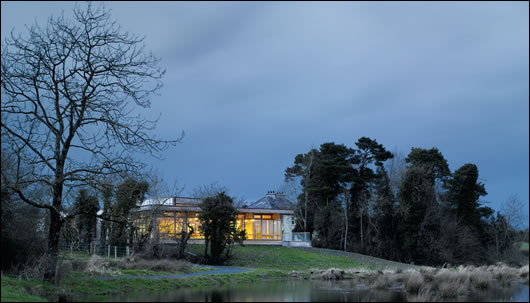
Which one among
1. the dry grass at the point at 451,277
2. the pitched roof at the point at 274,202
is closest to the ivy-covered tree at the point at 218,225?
the dry grass at the point at 451,277

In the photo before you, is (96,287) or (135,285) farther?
(135,285)

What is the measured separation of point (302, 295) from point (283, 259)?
1559 cm

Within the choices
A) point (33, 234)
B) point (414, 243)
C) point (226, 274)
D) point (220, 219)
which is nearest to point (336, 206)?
point (414, 243)

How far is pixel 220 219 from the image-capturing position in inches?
1155

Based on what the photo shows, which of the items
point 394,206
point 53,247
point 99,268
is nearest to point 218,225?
point 99,268

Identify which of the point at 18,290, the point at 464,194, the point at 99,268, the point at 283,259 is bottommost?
the point at 283,259

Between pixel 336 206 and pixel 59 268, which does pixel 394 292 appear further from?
pixel 336 206

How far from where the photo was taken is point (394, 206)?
41844 millimetres

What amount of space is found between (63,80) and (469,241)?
106 ft

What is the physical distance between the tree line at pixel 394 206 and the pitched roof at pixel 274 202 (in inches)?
134

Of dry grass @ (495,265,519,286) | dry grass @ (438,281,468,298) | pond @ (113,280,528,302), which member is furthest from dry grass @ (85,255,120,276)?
dry grass @ (495,265,519,286)

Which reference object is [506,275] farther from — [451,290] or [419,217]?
[419,217]

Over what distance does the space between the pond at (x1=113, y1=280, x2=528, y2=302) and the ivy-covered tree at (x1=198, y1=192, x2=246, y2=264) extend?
33.4 ft

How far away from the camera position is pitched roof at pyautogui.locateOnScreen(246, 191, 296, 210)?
2013 inches
